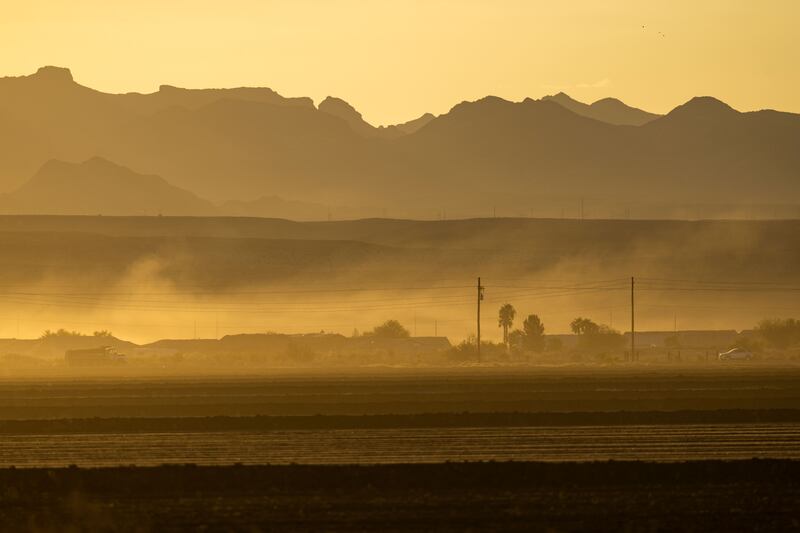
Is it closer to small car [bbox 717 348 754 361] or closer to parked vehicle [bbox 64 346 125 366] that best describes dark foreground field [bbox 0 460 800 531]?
small car [bbox 717 348 754 361]

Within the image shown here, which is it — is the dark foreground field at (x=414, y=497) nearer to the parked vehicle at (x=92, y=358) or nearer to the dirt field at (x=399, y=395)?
the dirt field at (x=399, y=395)

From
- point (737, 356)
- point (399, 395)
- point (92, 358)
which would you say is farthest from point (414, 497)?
point (92, 358)

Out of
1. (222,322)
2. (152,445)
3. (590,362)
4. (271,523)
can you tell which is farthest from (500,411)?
(222,322)

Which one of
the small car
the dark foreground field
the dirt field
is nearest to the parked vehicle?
the dirt field

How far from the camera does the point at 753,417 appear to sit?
4647 cm

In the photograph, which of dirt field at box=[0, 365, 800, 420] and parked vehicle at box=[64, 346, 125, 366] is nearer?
dirt field at box=[0, 365, 800, 420]

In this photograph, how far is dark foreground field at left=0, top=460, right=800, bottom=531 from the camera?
83.0 ft

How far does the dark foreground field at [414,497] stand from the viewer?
25.3 metres

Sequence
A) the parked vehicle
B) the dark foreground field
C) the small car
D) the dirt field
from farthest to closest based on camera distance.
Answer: the parked vehicle
the small car
the dirt field
the dark foreground field

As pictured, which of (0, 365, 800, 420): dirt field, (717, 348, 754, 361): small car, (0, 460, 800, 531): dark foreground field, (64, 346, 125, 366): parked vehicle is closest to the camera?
(0, 460, 800, 531): dark foreground field

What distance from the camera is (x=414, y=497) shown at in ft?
92.9

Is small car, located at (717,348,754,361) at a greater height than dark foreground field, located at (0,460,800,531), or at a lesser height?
greater

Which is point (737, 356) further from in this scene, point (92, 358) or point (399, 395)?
point (399, 395)

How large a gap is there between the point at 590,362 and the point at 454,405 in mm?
67075
